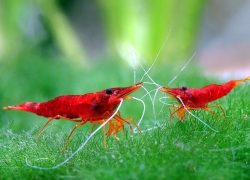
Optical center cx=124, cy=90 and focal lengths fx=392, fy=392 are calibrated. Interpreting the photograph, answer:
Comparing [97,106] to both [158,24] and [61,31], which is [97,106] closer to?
[158,24]

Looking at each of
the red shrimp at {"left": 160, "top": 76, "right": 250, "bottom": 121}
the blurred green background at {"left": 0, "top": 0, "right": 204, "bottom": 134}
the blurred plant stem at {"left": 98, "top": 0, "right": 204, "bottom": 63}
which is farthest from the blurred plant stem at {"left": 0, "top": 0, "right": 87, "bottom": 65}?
the red shrimp at {"left": 160, "top": 76, "right": 250, "bottom": 121}

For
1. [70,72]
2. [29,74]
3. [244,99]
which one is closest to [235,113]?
[244,99]

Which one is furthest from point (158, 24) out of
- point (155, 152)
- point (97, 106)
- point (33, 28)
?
point (155, 152)

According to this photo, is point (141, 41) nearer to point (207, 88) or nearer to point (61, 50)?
point (61, 50)

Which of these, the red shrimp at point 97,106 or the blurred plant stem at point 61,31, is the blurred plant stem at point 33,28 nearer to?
the blurred plant stem at point 61,31

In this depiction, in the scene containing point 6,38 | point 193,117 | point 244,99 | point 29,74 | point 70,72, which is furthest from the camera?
point 6,38

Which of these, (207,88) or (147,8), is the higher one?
(147,8)

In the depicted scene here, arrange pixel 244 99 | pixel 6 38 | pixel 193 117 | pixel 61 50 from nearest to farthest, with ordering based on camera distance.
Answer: pixel 193 117
pixel 244 99
pixel 6 38
pixel 61 50

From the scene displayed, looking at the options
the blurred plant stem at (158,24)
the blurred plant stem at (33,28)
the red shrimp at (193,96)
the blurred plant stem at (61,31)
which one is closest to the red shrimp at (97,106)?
the red shrimp at (193,96)
